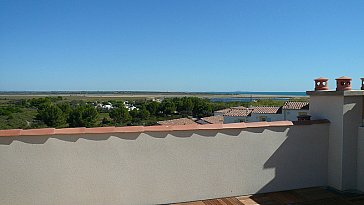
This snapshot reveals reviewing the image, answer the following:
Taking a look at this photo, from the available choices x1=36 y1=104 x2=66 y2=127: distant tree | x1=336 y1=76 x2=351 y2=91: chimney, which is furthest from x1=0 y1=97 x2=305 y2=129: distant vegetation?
x1=336 y1=76 x2=351 y2=91: chimney

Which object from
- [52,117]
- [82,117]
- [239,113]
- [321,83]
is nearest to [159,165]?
[321,83]

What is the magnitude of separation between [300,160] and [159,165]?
5.78 ft

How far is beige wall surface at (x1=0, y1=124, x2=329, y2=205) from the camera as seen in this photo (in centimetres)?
242

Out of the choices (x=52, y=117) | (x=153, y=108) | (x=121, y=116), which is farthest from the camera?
(x=153, y=108)

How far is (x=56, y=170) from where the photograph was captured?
2.48 metres

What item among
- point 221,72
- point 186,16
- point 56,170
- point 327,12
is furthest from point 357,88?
point 221,72

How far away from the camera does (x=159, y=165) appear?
2752 mm

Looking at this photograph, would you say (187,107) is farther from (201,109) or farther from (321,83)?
(321,83)

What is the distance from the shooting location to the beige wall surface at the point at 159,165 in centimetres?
242

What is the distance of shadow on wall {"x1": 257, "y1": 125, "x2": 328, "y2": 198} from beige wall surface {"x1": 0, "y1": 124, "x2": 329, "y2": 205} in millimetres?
12

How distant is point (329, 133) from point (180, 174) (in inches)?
76.3

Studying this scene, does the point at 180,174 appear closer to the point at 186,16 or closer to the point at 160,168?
the point at 160,168

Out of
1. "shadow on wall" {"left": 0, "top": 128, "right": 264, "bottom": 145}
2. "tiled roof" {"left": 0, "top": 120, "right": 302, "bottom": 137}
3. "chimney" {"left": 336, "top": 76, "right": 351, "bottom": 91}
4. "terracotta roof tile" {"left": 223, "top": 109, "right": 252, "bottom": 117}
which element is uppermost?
"chimney" {"left": 336, "top": 76, "right": 351, "bottom": 91}

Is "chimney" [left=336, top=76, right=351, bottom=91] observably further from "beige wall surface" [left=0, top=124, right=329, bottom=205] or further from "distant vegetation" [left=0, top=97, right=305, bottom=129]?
"distant vegetation" [left=0, top=97, right=305, bottom=129]
